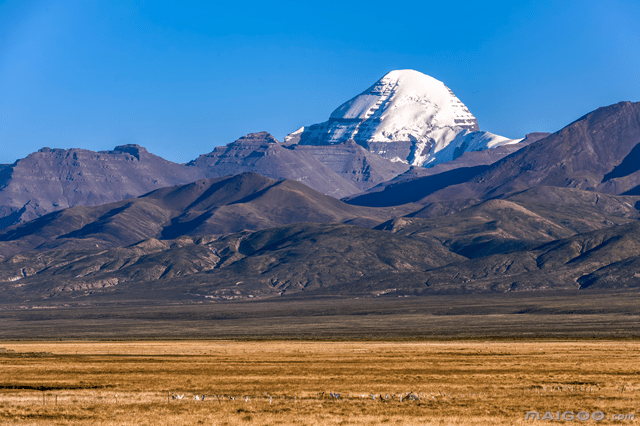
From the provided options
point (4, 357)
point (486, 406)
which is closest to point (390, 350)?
point (4, 357)

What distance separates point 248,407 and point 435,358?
3463cm

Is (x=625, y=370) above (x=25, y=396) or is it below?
below

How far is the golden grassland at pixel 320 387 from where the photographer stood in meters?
41.7

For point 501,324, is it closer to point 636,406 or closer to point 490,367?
point 490,367

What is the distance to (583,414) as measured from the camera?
4078 centimetres

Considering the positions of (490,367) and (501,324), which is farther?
(501,324)

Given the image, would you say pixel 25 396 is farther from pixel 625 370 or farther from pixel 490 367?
pixel 625 370

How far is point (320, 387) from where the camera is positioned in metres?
53.4

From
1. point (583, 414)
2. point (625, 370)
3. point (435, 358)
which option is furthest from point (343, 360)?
point (583, 414)

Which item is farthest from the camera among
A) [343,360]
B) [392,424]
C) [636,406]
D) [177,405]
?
[343,360]

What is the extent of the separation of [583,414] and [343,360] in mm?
36238

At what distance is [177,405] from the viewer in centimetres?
4556

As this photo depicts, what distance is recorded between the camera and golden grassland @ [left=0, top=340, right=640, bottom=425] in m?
41.7

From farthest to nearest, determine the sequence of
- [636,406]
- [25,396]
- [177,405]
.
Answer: [25,396] → [177,405] → [636,406]
